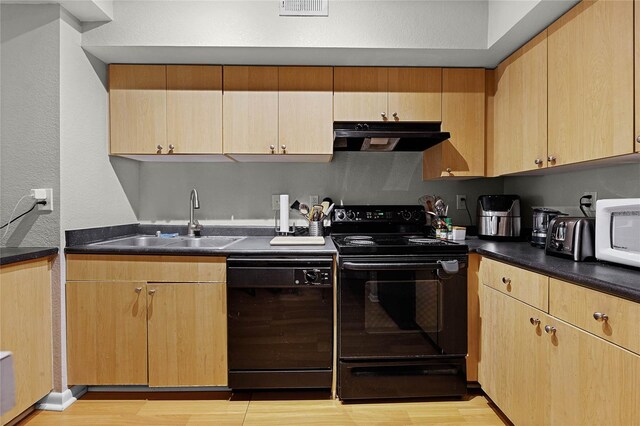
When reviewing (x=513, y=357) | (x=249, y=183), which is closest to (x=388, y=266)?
(x=513, y=357)

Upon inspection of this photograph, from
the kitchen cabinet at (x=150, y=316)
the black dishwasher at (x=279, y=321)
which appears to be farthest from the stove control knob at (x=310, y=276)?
the kitchen cabinet at (x=150, y=316)

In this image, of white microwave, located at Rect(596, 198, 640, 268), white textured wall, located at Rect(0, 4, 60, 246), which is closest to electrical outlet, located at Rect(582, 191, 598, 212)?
white microwave, located at Rect(596, 198, 640, 268)

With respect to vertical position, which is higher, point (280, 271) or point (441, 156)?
point (441, 156)

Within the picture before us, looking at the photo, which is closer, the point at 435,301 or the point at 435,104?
the point at 435,301

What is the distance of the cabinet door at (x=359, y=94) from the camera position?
→ 89.6 inches

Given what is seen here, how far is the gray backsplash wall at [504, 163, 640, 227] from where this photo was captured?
5.61 feet

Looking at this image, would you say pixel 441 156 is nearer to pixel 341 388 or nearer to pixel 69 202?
pixel 341 388

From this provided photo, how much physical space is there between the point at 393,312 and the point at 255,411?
0.91 meters

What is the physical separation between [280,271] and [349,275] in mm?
376

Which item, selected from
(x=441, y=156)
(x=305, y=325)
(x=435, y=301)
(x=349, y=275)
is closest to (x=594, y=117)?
(x=441, y=156)

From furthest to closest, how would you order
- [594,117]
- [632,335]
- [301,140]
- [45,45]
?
[301,140], [45,45], [594,117], [632,335]

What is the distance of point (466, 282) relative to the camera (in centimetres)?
198

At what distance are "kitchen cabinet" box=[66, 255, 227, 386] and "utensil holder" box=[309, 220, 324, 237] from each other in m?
0.73

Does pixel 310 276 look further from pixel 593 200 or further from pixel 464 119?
pixel 593 200
